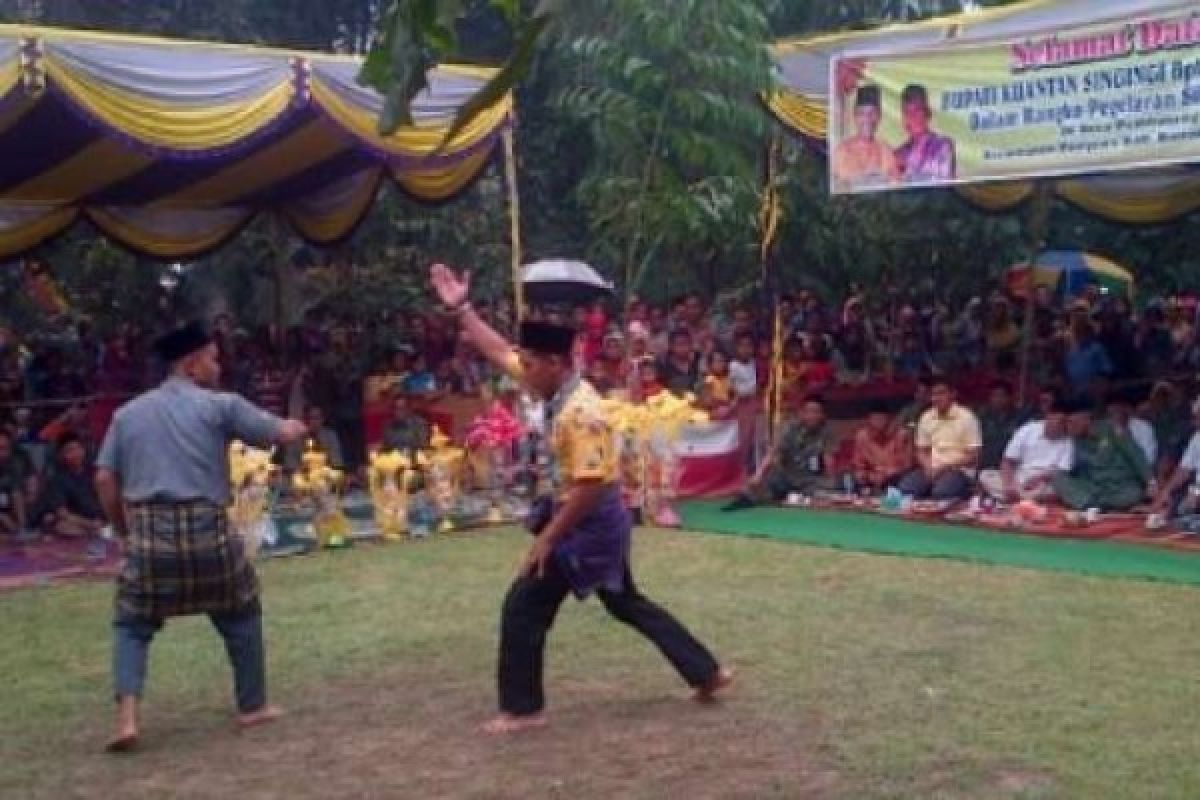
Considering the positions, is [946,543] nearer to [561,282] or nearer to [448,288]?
[448,288]

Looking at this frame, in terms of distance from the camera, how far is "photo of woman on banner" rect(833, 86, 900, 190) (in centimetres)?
1139

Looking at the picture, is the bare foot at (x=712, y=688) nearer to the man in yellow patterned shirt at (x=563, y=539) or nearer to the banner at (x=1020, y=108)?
the man in yellow patterned shirt at (x=563, y=539)

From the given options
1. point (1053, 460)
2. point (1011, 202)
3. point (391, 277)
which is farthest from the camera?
point (391, 277)

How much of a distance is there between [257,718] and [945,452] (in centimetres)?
689

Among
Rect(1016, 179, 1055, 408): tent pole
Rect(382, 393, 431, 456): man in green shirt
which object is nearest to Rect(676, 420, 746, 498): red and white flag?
Rect(382, 393, 431, 456): man in green shirt

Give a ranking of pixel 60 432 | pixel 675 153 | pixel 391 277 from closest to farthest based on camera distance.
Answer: pixel 60 432 → pixel 675 153 → pixel 391 277

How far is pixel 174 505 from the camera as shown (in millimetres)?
5668

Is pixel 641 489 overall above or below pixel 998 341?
below

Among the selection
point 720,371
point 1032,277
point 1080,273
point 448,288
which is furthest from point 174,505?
point 1080,273

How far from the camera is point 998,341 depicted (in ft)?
52.3

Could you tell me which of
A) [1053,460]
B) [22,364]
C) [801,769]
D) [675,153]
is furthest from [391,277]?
[801,769]

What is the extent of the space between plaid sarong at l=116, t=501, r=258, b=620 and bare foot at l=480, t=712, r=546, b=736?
1053 millimetres

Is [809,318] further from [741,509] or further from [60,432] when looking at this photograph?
[60,432]

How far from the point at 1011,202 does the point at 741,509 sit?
175 inches
